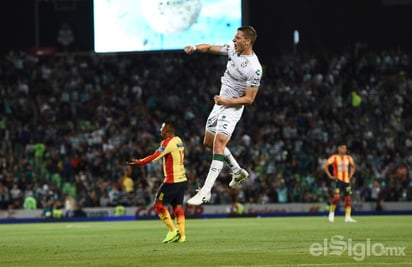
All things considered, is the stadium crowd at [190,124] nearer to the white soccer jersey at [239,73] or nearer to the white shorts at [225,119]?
the white shorts at [225,119]

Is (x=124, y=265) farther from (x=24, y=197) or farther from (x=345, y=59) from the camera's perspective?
(x=345, y=59)

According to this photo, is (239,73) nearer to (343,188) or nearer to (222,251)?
→ (222,251)

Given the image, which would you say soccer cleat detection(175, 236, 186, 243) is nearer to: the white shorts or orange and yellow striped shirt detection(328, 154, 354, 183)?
the white shorts

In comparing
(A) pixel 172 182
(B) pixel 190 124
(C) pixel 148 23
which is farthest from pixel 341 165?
(A) pixel 172 182

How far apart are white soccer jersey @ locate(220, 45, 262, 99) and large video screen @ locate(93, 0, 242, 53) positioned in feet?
72.8

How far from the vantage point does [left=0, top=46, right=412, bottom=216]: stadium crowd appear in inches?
1549

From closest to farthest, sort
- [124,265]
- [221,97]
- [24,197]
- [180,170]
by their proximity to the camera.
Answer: [124,265] → [221,97] → [180,170] → [24,197]

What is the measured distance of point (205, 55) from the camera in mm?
45844

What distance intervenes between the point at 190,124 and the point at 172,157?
78.5ft

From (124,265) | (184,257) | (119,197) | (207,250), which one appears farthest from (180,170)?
(119,197)

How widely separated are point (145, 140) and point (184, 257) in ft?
88.3

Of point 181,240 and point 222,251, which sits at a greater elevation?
point 222,251

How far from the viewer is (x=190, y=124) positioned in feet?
141

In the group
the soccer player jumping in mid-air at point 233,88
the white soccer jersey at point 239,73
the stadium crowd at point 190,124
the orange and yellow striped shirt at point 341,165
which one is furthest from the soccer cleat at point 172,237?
the stadium crowd at point 190,124
